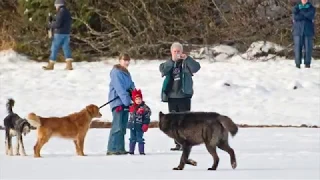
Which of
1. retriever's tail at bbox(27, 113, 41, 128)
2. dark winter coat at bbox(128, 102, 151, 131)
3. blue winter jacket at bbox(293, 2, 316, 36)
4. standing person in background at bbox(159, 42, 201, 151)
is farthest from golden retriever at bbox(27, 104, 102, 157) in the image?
blue winter jacket at bbox(293, 2, 316, 36)

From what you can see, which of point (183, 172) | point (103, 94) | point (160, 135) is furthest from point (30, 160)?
point (103, 94)

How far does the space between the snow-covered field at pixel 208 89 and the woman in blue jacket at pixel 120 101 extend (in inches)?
166

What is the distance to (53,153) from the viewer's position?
11727mm

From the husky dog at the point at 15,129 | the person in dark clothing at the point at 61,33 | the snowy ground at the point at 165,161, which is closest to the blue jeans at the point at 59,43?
the person in dark clothing at the point at 61,33

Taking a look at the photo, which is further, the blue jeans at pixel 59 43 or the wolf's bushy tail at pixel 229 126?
the blue jeans at pixel 59 43

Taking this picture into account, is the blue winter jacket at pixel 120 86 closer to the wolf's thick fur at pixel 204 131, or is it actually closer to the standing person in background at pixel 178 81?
the standing person in background at pixel 178 81

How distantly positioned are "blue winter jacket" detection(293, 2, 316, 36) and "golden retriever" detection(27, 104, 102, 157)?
9138mm

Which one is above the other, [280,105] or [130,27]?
[130,27]

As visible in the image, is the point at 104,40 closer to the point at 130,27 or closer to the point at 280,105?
the point at 130,27

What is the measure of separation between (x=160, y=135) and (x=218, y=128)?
4.49m

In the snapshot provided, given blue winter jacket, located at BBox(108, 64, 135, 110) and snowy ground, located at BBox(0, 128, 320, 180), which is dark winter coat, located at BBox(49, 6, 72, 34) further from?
blue winter jacket, located at BBox(108, 64, 135, 110)

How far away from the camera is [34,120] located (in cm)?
1104

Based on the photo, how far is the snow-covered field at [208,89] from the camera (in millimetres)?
16312

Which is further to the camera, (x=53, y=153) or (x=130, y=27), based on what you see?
(x=130, y=27)
